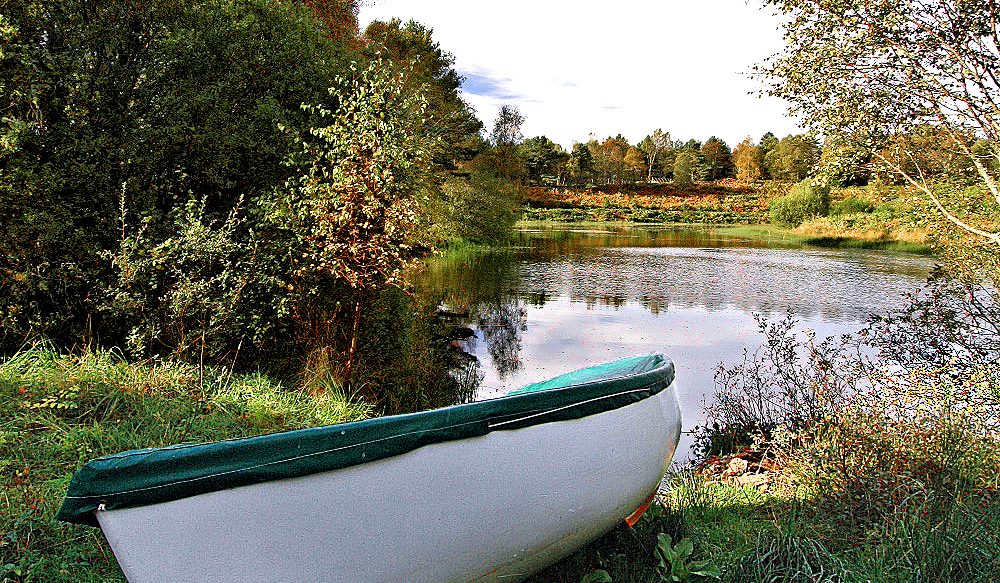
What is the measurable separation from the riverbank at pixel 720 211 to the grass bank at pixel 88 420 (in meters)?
24.4

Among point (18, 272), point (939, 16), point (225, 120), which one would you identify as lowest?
point (18, 272)

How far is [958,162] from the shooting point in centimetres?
685

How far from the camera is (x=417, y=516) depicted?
2182mm

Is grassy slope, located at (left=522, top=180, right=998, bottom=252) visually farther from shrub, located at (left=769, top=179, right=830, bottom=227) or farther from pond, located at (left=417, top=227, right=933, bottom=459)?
pond, located at (left=417, top=227, right=933, bottom=459)

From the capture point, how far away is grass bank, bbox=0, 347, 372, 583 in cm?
297

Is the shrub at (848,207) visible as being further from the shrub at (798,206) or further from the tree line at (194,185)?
the tree line at (194,185)

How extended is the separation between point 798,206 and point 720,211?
16049 millimetres

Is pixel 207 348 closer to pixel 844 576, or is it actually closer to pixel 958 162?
pixel 844 576

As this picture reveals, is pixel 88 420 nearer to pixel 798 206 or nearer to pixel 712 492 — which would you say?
pixel 712 492

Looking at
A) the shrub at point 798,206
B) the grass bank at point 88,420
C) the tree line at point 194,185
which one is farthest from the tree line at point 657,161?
the grass bank at point 88,420

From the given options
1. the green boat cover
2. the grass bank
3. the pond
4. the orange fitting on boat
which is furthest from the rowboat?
the pond

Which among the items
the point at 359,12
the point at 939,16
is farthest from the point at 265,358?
the point at 359,12

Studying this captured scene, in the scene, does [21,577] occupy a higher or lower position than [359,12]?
lower

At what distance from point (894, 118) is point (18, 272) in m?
7.93
